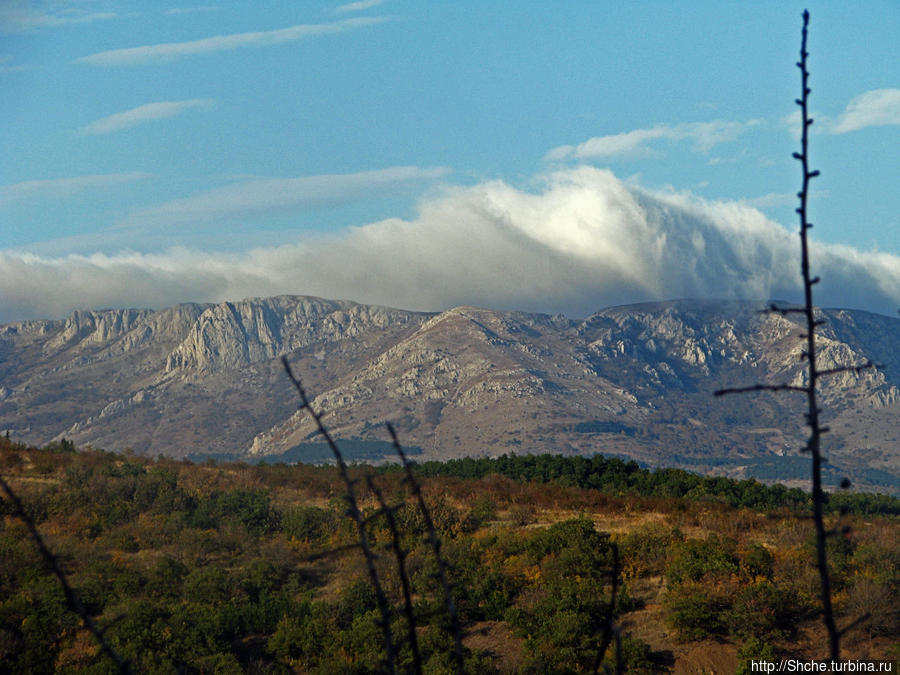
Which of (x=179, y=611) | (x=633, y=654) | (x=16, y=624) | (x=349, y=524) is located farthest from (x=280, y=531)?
(x=633, y=654)

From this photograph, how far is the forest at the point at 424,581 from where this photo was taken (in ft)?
79.1

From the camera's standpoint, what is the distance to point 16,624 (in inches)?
960

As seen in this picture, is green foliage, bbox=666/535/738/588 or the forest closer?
the forest

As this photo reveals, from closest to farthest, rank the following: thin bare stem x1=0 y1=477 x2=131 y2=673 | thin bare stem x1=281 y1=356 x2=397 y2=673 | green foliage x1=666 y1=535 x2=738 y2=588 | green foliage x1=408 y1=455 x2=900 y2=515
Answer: thin bare stem x1=0 y1=477 x2=131 y2=673
thin bare stem x1=281 y1=356 x2=397 y2=673
green foliage x1=666 y1=535 x2=738 y2=588
green foliage x1=408 y1=455 x2=900 y2=515

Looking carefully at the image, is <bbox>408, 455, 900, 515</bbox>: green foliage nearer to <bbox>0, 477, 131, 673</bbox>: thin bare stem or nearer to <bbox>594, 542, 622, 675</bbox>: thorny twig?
<bbox>594, 542, 622, 675</bbox>: thorny twig

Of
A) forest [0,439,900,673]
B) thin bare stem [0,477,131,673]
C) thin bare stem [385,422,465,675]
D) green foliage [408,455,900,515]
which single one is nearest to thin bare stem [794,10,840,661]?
thin bare stem [385,422,465,675]

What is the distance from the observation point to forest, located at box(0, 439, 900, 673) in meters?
24.1

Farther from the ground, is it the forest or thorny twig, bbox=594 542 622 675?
thorny twig, bbox=594 542 622 675

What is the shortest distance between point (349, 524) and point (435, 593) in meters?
7.75

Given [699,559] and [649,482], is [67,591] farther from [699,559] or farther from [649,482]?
[649,482]

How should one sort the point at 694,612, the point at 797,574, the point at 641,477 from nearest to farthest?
the point at 694,612, the point at 797,574, the point at 641,477

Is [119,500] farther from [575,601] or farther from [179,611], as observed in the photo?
[575,601]

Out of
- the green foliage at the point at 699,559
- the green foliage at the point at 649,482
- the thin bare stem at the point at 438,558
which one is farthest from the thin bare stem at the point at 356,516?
the green foliage at the point at 649,482

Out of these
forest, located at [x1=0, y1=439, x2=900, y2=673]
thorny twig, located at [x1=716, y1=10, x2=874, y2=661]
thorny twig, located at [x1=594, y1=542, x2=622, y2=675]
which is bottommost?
forest, located at [x1=0, y1=439, x2=900, y2=673]
